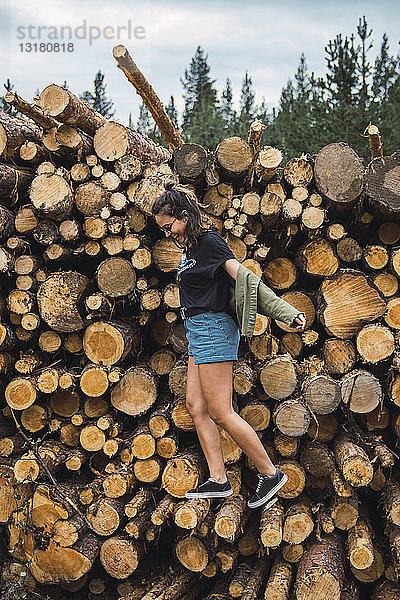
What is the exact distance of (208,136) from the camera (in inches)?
618

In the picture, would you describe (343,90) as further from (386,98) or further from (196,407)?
(196,407)

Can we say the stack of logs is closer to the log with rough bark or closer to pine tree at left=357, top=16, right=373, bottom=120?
the log with rough bark

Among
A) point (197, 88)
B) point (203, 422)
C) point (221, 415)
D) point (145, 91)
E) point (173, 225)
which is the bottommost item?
point (203, 422)

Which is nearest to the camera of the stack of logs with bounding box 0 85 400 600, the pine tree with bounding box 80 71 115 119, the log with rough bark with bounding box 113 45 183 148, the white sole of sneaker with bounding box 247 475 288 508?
the white sole of sneaker with bounding box 247 475 288 508

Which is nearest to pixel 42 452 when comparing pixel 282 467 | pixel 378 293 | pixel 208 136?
pixel 282 467

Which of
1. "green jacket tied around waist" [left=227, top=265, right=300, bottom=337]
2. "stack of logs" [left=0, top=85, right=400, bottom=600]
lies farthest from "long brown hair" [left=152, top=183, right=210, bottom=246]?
"stack of logs" [left=0, top=85, right=400, bottom=600]

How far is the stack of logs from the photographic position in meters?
3.65

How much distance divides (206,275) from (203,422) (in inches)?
36.7

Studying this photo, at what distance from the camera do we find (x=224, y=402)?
3.37 m

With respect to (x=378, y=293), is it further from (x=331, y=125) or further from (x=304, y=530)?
(x=331, y=125)

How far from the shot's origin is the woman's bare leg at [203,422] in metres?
3.51

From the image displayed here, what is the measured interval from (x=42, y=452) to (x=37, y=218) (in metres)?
1.63

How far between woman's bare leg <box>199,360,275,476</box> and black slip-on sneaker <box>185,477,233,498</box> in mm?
298

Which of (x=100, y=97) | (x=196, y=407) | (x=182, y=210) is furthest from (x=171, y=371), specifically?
(x=100, y=97)
